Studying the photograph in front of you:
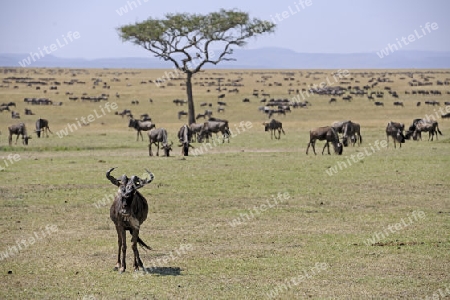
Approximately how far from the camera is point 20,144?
3625 cm

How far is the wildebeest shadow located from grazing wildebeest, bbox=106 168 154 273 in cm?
14

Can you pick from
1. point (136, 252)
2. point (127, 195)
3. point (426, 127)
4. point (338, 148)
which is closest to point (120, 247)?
point (136, 252)

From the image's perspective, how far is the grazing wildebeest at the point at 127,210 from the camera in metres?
9.94

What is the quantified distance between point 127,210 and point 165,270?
1.48 m

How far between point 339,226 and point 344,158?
43.9ft

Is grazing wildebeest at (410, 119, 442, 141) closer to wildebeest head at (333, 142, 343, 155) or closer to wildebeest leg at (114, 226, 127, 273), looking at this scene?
wildebeest head at (333, 142, 343, 155)

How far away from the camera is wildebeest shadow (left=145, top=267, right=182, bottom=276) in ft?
35.0

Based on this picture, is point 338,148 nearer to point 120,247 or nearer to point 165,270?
point 165,270

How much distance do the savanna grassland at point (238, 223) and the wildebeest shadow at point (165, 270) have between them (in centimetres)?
2

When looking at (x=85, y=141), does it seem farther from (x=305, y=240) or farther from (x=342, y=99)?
(x=342, y=99)

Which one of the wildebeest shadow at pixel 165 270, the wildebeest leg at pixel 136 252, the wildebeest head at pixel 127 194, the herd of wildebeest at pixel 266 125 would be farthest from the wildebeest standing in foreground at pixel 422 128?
the wildebeest head at pixel 127 194

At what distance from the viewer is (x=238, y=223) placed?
1485cm

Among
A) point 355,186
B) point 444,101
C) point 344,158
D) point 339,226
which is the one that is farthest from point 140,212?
point 444,101

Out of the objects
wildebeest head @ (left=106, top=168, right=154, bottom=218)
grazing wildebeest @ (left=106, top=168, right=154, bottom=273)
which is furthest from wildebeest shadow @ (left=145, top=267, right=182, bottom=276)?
wildebeest head @ (left=106, top=168, right=154, bottom=218)
